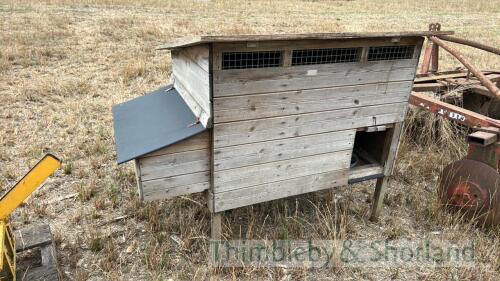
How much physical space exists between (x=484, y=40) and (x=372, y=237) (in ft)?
43.5

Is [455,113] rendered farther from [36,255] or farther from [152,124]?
A: [36,255]

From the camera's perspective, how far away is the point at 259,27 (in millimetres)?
14820

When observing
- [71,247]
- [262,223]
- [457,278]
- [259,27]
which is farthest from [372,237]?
[259,27]

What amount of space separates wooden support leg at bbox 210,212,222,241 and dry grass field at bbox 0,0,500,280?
0.23 metres

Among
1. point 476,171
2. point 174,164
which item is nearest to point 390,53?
point 476,171

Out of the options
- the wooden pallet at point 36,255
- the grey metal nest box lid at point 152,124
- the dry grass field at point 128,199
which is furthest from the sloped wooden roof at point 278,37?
the wooden pallet at point 36,255

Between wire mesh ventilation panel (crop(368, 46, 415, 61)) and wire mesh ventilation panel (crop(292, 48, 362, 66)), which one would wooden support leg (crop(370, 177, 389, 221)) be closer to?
wire mesh ventilation panel (crop(368, 46, 415, 61))

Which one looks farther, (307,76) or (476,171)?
(476,171)

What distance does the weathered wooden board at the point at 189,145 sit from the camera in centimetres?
289

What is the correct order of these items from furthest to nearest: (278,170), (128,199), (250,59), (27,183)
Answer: (128,199)
(278,170)
(250,59)
(27,183)

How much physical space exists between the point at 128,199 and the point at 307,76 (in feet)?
8.54

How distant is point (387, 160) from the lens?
3855 millimetres

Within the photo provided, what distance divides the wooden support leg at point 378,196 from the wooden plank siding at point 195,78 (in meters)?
2.11

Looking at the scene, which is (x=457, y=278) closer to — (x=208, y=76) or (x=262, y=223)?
(x=262, y=223)
